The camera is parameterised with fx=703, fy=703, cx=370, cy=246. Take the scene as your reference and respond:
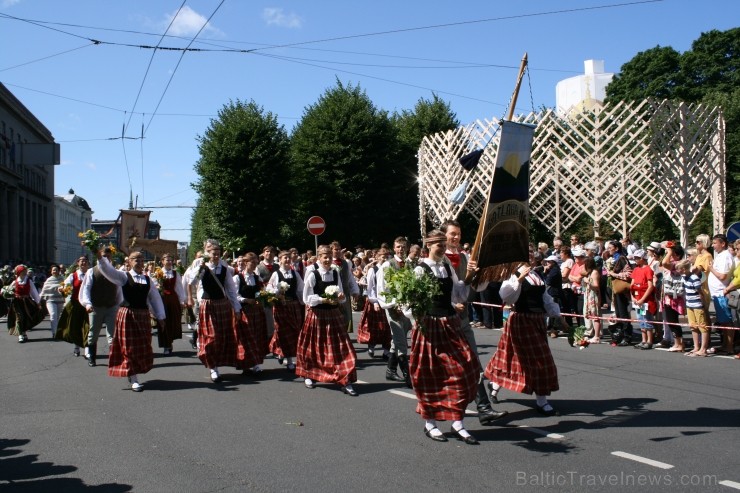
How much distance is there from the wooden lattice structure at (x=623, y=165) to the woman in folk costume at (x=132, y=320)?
31.0 feet

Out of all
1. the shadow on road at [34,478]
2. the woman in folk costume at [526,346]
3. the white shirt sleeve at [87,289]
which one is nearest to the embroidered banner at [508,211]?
the woman in folk costume at [526,346]

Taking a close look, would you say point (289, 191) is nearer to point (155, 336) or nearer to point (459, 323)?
point (155, 336)

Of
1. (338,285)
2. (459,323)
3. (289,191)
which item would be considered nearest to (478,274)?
(459,323)

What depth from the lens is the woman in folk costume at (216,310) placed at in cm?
997

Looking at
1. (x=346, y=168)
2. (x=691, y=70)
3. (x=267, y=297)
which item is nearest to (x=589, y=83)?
(x=691, y=70)

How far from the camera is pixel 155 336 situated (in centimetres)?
1619

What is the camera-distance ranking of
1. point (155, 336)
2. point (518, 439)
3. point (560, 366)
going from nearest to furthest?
point (518, 439)
point (560, 366)
point (155, 336)

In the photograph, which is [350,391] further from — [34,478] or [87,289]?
[87,289]

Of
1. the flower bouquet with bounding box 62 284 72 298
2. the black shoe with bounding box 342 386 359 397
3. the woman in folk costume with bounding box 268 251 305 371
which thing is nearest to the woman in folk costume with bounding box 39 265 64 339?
the flower bouquet with bounding box 62 284 72 298

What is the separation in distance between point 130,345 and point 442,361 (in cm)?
512

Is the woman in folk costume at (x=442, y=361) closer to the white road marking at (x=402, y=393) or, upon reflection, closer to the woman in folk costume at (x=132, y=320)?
the white road marking at (x=402, y=393)

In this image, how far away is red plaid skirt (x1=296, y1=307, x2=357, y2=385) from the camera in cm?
909

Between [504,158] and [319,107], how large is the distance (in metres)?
29.9

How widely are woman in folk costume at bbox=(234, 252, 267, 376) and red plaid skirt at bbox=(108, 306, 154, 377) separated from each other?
4.22 ft
